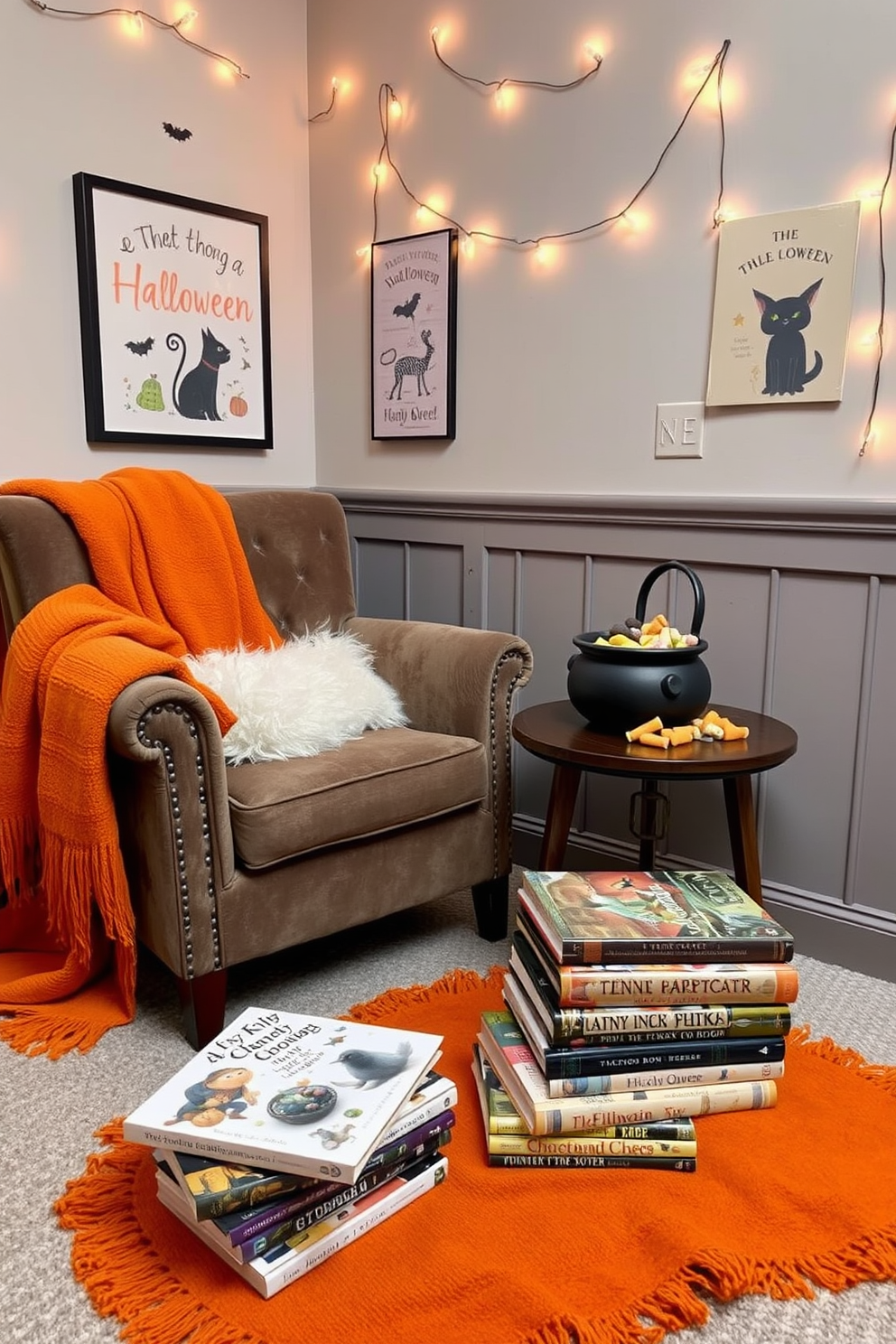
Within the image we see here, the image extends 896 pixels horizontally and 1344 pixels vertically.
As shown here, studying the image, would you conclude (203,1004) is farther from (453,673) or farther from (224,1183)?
(453,673)

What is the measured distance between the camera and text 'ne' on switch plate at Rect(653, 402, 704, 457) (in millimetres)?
2053

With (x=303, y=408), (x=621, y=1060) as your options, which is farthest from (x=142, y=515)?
(x=621, y=1060)

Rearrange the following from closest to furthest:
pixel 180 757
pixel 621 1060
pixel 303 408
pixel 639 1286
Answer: pixel 639 1286
pixel 621 1060
pixel 180 757
pixel 303 408

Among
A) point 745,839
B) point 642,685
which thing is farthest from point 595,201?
point 745,839

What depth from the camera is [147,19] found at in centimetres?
229

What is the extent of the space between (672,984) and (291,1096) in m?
0.53

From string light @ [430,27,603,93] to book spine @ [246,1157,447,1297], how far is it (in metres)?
2.16

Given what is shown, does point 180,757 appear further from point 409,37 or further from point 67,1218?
point 409,37

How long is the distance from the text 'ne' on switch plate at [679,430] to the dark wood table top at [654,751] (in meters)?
0.61

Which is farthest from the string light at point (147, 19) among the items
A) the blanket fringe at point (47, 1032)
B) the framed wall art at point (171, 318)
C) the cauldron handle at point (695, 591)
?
the blanket fringe at point (47, 1032)

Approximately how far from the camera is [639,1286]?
111 cm

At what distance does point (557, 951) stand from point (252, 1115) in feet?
1.45

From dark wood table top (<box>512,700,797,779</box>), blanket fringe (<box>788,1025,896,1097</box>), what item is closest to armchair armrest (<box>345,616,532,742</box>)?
dark wood table top (<box>512,700,797,779</box>)

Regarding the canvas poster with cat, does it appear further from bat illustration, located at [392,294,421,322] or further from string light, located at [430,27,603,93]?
bat illustration, located at [392,294,421,322]
